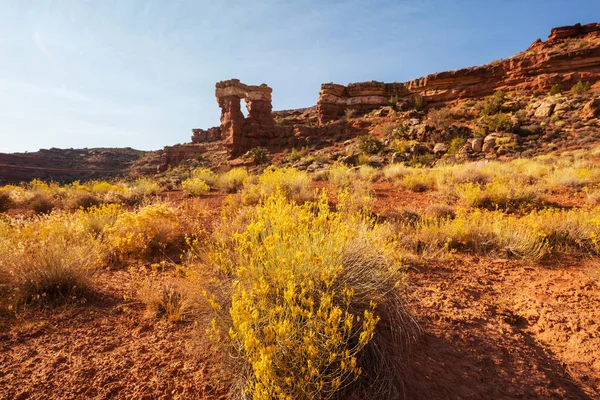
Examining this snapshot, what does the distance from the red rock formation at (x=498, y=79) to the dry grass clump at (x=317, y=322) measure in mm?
32315

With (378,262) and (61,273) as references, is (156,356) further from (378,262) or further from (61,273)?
(378,262)

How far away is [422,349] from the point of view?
204cm

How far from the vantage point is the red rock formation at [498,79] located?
25.4 metres

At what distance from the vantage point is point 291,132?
101ft

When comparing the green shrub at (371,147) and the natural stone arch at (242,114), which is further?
the natural stone arch at (242,114)

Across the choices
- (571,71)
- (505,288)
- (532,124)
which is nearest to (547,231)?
(505,288)

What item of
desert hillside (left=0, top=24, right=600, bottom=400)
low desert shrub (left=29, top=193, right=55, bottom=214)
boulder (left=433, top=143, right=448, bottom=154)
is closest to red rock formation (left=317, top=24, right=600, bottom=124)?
boulder (left=433, top=143, right=448, bottom=154)

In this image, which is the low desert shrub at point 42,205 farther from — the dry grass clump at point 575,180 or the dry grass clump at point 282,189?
the dry grass clump at point 575,180

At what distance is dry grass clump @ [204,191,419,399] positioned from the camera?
1.43 m

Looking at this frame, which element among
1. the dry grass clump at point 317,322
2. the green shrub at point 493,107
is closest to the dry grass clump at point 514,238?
the dry grass clump at point 317,322

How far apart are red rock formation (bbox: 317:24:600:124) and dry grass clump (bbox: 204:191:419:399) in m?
32.3

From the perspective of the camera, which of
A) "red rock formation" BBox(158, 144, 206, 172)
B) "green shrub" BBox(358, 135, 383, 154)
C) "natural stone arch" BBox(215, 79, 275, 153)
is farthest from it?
"red rock formation" BBox(158, 144, 206, 172)

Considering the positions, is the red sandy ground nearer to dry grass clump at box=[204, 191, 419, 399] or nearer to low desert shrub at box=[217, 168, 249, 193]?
dry grass clump at box=[204, 191, 419, 399]

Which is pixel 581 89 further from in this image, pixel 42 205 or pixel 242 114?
pixel 42 205
